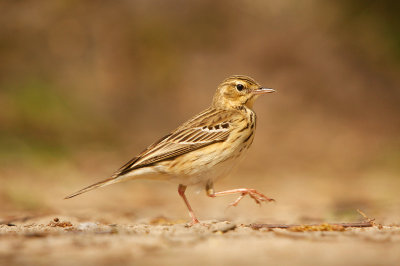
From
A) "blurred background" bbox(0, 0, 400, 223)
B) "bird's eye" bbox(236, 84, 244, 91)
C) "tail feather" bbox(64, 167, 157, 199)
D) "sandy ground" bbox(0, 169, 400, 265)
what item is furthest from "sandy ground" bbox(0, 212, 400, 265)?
"blurred background" bbox(0, 0, 400, 223)

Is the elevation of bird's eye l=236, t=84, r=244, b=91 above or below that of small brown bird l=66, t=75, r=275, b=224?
above

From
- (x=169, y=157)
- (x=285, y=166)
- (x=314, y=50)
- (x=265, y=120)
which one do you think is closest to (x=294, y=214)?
(x=169, y=157)

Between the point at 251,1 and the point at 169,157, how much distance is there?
58.1ft

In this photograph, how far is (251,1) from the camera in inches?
910

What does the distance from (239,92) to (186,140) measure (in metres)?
1.14

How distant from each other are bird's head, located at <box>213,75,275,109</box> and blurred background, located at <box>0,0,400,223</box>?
1.85 m

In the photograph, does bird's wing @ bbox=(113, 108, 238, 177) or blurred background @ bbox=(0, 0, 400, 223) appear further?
blurred background @ bbox=(0, 0, 400, 223)

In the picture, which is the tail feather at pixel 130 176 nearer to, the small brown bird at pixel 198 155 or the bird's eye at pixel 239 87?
the small brown bird at pixel 198 155

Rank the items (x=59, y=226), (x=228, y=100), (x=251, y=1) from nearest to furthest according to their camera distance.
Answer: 1. (x=59, y=226)
2. (x=228, y=100)
3. (x=251, y=1)

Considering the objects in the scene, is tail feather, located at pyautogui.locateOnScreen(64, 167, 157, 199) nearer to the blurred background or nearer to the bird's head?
the blurred background

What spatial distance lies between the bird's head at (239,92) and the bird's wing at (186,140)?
0.37m

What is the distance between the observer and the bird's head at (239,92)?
7.35 m

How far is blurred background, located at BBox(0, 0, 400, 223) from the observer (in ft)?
34.6

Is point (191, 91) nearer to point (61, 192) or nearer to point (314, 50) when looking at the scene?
point (314, 50)
